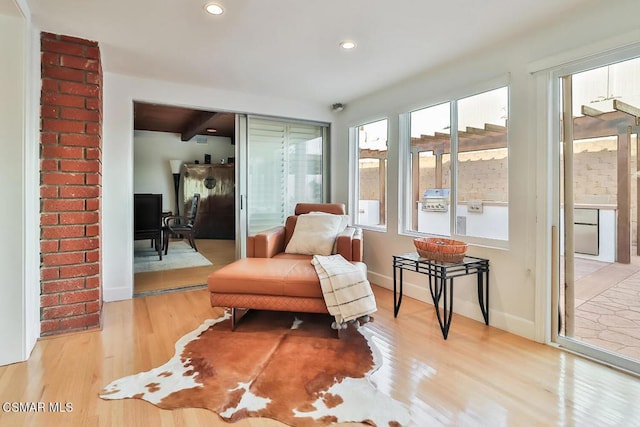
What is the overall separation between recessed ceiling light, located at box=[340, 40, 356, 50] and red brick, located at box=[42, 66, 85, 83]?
192 cm

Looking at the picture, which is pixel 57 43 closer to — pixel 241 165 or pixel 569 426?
pixel 241 165

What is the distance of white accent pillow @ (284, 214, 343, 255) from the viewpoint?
3.05 m

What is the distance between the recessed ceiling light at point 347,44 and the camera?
2477mm

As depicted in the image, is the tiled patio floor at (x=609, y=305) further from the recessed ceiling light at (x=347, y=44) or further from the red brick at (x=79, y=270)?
the red brick at (x=79, y=270)

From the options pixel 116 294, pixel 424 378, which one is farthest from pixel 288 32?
pixel 116 294

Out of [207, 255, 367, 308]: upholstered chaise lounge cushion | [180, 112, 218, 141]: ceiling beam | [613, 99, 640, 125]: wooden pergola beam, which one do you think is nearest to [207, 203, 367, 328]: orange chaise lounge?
[207, 255, 367, 308]: upholstered chaise lounge cushion

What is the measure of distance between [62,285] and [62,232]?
377mm

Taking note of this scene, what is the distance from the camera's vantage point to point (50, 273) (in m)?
2.31

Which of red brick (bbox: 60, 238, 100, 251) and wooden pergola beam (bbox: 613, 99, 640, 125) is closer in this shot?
wooden pergola beam (bbox: 613, 99, 640, 125)

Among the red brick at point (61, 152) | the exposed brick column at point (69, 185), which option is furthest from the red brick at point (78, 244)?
the red brick at point (61, 152)

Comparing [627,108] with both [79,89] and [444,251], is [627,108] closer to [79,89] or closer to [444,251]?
[444,251]

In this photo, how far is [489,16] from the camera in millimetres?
2109

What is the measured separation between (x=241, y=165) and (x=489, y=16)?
9.06 feet

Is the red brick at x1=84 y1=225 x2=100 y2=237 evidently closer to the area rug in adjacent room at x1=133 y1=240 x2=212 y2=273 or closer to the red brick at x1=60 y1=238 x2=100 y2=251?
the red brick at x1=60 y1=238 x2=100 y2=251
